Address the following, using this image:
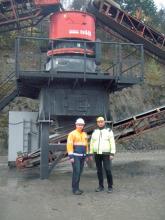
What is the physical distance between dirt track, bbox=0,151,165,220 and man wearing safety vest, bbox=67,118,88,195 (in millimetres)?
364

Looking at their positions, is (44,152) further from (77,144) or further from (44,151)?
(77,144)

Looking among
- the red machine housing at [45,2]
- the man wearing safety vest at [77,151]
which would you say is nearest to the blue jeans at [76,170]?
the man wearing safety vest at [77,151]

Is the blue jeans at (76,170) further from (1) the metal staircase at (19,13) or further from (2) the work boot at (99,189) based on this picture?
(1) the metal staircase at (19,13)

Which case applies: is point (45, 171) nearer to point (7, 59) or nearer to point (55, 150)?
point (55, 150)

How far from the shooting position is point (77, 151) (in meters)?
11.4

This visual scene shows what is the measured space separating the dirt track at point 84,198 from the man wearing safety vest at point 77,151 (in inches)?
14.3

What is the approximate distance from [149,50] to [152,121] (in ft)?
35.8

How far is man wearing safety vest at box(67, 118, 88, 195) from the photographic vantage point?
446 inches

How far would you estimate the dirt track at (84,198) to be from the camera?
9203 mm

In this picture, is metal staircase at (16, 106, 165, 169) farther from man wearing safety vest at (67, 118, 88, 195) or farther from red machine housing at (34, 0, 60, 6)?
red machine housing at (34, 0, 60, 6)

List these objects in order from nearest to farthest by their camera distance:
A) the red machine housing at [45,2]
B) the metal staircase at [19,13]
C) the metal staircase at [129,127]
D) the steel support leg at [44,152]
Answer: the steel support leg at [44,152]
the metal staircase at [129,127]
the red machine housing at [45,2]
the metal staircase at [19,13]

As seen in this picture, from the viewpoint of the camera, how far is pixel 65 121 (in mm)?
15227

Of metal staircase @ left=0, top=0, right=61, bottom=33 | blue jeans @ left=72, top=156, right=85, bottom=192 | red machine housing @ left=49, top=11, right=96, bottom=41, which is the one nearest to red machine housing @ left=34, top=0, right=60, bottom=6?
metal staircase @ left=0, top=0, right=61, bottom=33

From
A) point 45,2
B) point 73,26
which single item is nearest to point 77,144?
point 73,26
